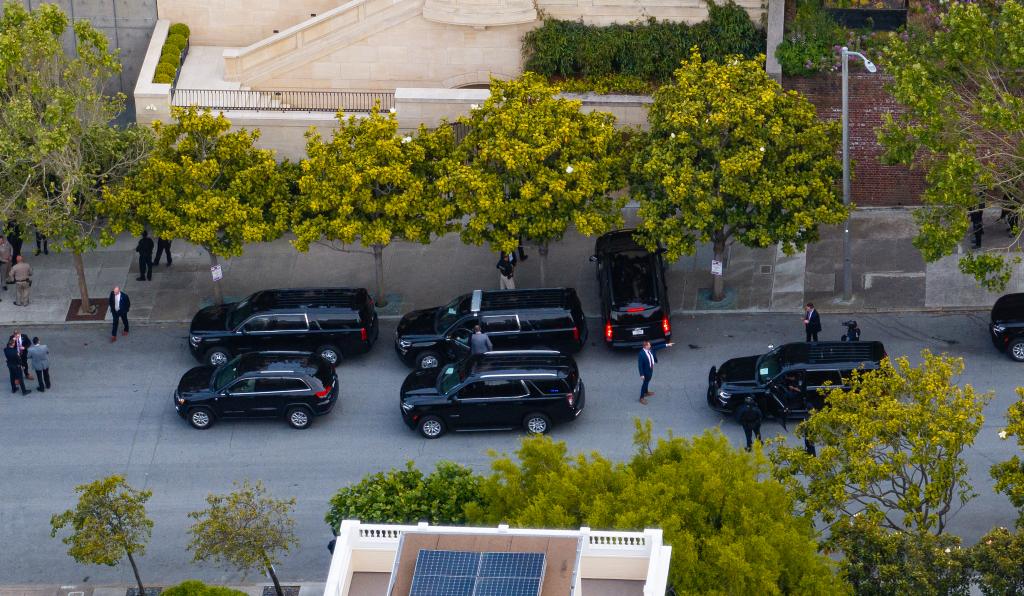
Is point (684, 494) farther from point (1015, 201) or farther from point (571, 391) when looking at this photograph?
point (1015, 201)

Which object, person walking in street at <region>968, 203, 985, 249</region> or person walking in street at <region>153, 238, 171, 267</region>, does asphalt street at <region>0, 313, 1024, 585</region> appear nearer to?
person walking in street at <region>968, 203, 985, 249</region>

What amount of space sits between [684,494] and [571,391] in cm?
797

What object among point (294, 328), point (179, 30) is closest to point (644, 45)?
point (179, 30)

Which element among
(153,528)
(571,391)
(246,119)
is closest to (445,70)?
(246,119)

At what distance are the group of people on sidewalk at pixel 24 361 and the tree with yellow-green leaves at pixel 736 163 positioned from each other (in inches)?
549

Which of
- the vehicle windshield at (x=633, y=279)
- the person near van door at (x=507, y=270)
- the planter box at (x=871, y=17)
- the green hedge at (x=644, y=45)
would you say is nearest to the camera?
the vehicle windshield at (x=633, y=279)

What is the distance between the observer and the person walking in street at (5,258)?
40.5 metres

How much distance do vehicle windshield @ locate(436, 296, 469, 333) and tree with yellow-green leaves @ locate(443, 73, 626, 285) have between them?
4.88ft

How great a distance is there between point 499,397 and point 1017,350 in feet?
38.2

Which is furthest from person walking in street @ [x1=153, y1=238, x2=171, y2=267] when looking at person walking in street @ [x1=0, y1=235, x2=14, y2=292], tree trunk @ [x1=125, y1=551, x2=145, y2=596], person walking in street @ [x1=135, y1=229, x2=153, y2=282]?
tree trunk @ [x1=125, y1=551, x2=145, y2=596]

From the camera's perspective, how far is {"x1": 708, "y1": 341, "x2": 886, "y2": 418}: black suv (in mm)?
33594

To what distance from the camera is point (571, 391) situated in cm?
3384

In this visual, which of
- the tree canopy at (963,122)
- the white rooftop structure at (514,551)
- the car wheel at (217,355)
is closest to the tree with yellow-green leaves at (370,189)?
the car wheel at (217,355)

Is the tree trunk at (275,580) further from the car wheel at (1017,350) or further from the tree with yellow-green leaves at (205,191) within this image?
the car wheel at (1017,350)
